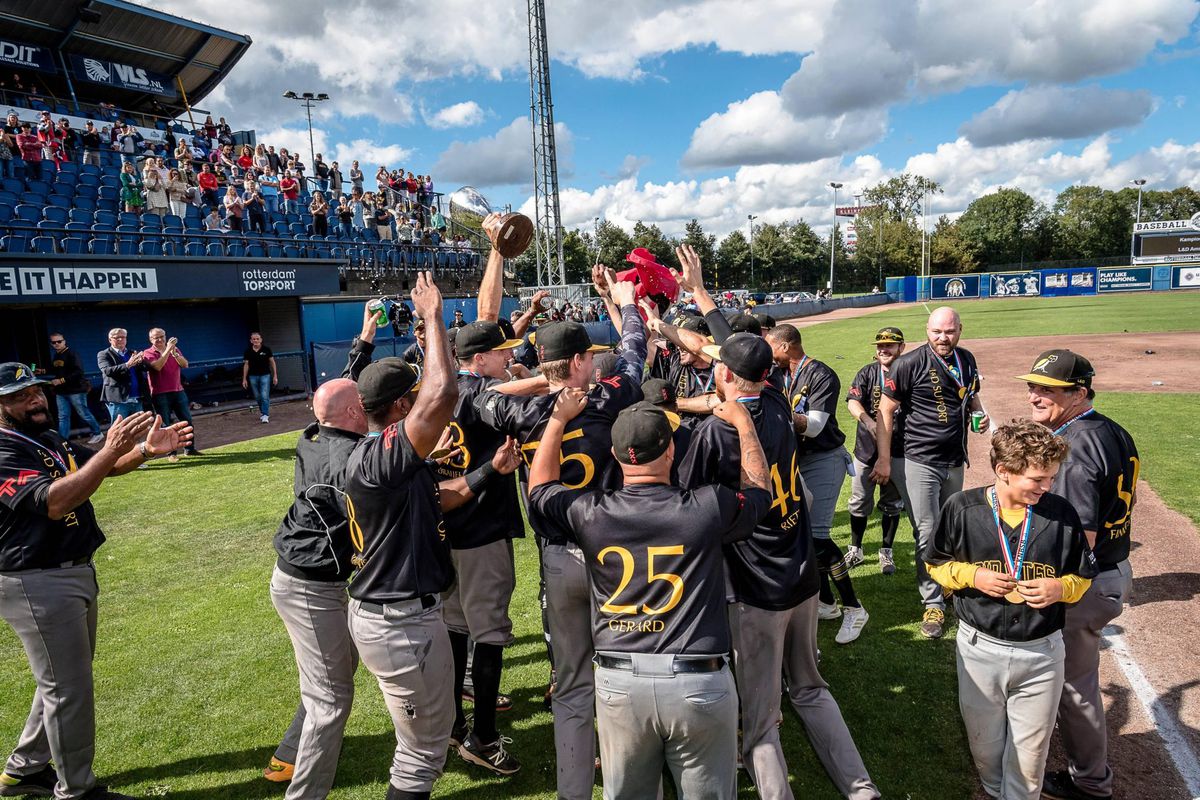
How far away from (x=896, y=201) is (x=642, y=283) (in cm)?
9704

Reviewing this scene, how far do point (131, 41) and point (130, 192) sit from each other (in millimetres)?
14100

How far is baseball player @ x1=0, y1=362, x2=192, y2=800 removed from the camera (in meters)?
3.37

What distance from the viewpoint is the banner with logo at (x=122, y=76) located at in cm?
2584

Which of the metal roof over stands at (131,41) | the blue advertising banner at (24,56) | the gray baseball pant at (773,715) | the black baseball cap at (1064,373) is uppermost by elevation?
the metal roof over stands at (131,41)

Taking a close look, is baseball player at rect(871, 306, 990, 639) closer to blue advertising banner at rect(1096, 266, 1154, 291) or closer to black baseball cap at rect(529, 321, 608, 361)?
black baseball cap at rect(529, 321, 608, 361)

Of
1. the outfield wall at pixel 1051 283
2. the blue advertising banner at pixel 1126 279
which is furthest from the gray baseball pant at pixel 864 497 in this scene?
the blue advertising banner at pixel 1126 279

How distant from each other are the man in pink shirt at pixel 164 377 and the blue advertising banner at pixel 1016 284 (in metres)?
62.4

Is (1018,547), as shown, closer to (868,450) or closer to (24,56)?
(868,450)

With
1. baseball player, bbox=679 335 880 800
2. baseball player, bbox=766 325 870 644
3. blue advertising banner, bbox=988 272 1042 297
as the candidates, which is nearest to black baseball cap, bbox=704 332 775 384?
baseball player, bbox=679 335 880 800

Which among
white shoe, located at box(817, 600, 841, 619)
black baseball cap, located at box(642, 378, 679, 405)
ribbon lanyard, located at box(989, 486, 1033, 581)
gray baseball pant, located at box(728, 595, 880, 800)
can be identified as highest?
black baseball cap, located at box(642, 378, 679, 405)

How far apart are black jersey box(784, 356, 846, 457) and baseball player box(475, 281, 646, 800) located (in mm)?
1952

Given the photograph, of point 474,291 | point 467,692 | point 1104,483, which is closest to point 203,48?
point 474,291

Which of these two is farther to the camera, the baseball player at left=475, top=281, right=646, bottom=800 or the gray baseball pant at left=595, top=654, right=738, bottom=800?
the baseball player at left=475, top=281, right=646, bottom=800

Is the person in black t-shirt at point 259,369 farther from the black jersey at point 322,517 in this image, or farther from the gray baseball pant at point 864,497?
the gray baseball pant at point 864,497
